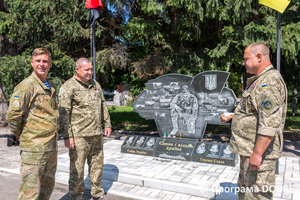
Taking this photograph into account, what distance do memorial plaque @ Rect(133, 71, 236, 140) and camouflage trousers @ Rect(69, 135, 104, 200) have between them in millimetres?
3114

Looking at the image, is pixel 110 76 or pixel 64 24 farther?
pixel 110 76

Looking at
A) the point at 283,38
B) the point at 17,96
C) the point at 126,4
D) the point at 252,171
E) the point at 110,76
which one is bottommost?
the point at 252,171

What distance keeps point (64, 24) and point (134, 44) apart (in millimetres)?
2664

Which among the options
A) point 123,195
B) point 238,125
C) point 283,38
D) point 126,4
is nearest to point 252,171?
point 238,125

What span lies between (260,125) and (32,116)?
2445 millimetres

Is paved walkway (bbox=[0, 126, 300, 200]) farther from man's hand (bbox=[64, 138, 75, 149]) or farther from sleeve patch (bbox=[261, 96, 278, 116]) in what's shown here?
sleeve patch (bbox=[261, 96, 278, 116])

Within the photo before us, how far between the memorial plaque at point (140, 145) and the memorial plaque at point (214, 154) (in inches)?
44.3

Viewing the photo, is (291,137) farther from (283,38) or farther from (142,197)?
(142,197)

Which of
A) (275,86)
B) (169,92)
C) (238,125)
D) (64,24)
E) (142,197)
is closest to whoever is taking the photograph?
(275,86)

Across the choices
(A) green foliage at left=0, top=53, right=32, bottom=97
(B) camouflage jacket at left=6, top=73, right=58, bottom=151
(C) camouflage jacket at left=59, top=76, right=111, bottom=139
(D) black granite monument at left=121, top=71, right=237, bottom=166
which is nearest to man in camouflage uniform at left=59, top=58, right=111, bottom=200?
(C) camouflage jacket at left=59, top=76, right=111, bottom=139

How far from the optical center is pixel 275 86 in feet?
7.41

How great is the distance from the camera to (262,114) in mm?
2244

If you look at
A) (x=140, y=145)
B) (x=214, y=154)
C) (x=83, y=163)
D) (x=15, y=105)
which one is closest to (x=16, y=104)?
(x=15, y=105)

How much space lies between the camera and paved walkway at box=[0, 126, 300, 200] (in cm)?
383
